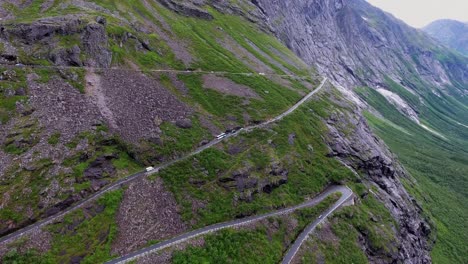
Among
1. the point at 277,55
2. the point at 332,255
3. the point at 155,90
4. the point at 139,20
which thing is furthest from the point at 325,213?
the point at 277,55

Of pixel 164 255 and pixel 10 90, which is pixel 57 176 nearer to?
pixel 10 90

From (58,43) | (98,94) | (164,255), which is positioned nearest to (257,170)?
(164,255)

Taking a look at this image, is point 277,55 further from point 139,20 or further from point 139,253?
point 139,253

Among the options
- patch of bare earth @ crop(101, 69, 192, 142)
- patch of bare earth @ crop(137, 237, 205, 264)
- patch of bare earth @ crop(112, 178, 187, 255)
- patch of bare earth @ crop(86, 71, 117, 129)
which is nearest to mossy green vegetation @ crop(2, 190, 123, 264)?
patch of bare earth @ crop(112, 178, 187, 255)

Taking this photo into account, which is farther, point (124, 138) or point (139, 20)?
point (139, 20)

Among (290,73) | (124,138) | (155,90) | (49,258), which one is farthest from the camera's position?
(290,73)

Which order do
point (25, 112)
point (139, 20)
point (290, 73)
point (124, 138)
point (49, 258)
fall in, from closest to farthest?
point (49, 258)
point (25, 112)
point (124, 138)
point (139, 20)
point (290, 73)

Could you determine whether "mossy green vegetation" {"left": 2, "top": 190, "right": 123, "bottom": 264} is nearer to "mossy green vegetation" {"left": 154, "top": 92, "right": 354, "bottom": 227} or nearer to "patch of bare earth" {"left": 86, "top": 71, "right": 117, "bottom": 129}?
"mossy green vegetation" {"left": 154, "top": 92, "right": 354, "bottom": 227}
